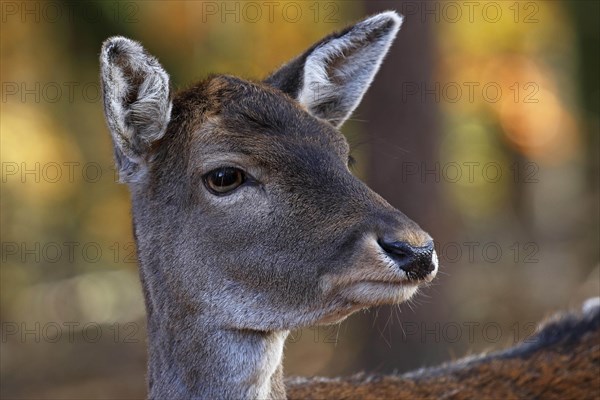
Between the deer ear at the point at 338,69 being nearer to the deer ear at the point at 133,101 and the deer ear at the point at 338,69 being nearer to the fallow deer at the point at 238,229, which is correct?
the fallow deer at the point at 238,229

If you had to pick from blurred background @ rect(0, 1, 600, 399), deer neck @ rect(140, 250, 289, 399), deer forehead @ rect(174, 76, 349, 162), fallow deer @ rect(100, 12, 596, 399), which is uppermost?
deer forehead @ rect(174, 76, 349, 162)

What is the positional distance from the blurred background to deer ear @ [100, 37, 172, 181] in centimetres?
376

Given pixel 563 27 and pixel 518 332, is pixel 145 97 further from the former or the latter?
pixel 563 27

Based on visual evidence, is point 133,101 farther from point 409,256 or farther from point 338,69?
point 409,256

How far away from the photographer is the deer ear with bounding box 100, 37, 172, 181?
5.25 metres

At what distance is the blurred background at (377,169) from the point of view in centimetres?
1163

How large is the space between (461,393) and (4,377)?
9861 millimetres

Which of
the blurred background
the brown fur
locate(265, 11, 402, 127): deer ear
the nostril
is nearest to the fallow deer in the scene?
the nostril

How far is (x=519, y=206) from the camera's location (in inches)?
1038

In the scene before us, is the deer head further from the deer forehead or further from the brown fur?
the brown fur

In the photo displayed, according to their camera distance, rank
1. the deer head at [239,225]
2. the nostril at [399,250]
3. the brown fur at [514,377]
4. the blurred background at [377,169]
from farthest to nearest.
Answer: the blurred background at [377,169]
the brown fur at [514,377]
the deer head at [239,225]
the nostril at [399,250]

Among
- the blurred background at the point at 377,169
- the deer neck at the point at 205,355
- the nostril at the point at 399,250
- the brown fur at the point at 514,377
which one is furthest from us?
the blurred background at the point at 377,169

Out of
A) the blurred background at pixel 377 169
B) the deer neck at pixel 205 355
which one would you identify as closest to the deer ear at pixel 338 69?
the deer neck at pixel 205 355

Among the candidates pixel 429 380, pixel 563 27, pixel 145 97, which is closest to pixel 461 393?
pixel 429 380
